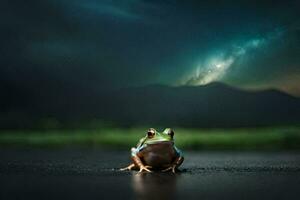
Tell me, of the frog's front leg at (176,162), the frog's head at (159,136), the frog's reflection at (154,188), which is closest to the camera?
the frog's reflection at (154,188)

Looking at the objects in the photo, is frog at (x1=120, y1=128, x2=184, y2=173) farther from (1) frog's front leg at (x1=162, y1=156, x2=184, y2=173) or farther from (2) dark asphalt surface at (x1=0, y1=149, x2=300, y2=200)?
(2) dark asphalt surface at (x1=0, y1=149, x2=300, y2=200)

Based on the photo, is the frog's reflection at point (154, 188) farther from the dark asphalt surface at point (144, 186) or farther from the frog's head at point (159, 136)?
the frog's head at point (159, 136)

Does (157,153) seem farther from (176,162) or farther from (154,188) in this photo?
(154,188)

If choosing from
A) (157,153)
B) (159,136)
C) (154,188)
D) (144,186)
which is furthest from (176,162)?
(154,188)

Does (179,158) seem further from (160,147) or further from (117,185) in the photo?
(117,185)

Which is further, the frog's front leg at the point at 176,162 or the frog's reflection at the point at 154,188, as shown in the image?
the frog's front leg at the point at 176,162

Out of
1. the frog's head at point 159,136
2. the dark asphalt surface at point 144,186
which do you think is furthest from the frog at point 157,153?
the dark asphalt surface at point 144,186

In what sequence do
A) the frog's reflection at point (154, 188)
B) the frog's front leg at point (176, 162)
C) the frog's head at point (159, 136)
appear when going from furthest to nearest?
the frog's front leg at point (176, 162)
the frog's head at point (159, 136)
the frog's reflection at point (154, 188)

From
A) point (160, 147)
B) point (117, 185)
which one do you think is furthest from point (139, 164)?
point (117, 185)
